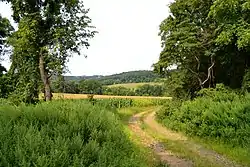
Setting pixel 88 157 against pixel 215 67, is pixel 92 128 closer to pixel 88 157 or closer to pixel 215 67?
pixel 88 157

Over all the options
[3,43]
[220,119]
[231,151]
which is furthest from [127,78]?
[231,151]

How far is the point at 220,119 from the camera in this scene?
1855 cm

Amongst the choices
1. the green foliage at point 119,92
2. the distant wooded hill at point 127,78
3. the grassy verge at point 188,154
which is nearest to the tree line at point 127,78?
the distant wooded hill at point 127,78

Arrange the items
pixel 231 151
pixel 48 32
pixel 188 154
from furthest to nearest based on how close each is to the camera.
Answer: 1. pixel 48 32
2. pixel 231 151
3. pixel 188 154

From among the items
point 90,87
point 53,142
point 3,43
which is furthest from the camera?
point 90,87

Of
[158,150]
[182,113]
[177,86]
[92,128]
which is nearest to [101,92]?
[177,86]

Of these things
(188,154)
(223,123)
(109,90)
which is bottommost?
(188,154)

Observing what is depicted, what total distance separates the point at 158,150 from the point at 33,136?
11464 millimetres

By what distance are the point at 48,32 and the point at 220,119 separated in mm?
18625

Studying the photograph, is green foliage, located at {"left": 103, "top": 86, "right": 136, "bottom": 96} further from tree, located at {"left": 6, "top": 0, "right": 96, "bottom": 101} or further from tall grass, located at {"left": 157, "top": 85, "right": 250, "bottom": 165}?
tall grass, located at {"left": 157, "top": 85, "right": 250, "bottom": 165}

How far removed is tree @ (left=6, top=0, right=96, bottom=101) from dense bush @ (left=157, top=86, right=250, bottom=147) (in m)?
12.1

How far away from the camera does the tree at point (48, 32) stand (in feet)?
99.5

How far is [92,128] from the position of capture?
27.6ft

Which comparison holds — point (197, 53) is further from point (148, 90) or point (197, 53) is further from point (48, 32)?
point (148, 90)
